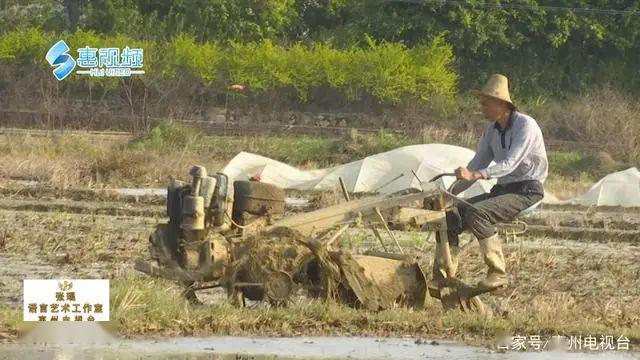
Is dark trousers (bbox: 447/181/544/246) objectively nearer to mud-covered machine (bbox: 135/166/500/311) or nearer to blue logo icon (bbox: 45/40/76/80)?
mud-covered machine (bbox: 135/166/500/311)

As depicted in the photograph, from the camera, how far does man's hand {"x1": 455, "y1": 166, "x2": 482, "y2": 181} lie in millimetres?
8438

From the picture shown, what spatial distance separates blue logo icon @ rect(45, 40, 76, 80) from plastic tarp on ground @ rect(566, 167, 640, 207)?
18223mm

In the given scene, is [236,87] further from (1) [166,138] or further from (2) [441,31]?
(1) [166,138]

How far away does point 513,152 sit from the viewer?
8.64 meters

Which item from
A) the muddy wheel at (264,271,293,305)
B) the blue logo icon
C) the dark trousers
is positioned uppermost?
the dark trousers

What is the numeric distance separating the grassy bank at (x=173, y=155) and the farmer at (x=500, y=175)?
1093 cm

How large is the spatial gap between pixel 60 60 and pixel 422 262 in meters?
25.0

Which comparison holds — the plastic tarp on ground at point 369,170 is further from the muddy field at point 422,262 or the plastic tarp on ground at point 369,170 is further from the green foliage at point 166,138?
the green foliage at point 166,138

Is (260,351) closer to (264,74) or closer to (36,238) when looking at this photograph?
(36,238)

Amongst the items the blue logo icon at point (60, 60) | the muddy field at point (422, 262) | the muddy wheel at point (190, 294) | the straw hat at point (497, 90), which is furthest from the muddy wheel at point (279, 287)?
the blue logo icon at point (60, 60)

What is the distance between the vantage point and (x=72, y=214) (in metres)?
15.3

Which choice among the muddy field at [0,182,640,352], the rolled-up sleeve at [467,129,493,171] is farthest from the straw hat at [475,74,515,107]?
the muddy field at [0,182,640,352]

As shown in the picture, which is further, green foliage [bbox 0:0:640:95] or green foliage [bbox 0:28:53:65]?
green foliage [bbox 0:0:640:95]

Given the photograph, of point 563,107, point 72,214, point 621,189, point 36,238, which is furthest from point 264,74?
point 36,238
